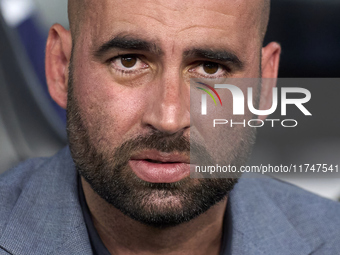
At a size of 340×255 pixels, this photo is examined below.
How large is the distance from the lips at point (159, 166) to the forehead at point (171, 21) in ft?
1.10

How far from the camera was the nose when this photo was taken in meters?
1.33

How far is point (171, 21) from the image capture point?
138 centimetres

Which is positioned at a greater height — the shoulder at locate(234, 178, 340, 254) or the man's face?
the man's face

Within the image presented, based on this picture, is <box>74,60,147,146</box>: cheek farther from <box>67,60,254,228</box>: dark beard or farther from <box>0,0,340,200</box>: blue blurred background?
<box>0,0,340,200</box>: blue blurred background

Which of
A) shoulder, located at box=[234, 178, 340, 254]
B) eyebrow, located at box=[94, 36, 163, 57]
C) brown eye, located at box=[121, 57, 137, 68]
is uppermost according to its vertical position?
eyebrow, located at box=[94, 36, 163, 57]

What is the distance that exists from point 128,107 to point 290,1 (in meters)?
1.35

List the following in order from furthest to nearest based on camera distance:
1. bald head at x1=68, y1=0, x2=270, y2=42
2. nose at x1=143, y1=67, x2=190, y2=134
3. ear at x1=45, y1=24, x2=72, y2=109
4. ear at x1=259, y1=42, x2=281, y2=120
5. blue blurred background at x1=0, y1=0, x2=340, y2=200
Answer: blue blurred background at x1=0, y1=0, x2=340, y2=200 < ear at x1=259, y1=42, x2=281, y2=120 < ear at x1=45, y1=24, x2=72, y2=109 < bald head at x1=68, y1=0, x2=270, y2=42 < nose at x1=143, y1=67, x2=190, y2=134

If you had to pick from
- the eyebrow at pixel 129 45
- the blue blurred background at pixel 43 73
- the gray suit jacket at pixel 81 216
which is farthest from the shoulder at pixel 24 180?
the eyebrow at pixel 129 45

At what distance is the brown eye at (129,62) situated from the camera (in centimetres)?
146

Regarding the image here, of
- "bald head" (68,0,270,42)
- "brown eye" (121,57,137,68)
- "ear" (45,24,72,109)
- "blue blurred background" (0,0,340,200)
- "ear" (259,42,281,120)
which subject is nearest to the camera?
"brown eye" (121,57,137,68)

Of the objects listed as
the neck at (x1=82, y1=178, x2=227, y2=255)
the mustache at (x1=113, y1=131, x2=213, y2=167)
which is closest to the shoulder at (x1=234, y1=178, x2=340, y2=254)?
the neck at (x1=82, y1=178, x2=227, y2=255)

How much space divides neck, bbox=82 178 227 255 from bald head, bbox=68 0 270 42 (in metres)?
0.57

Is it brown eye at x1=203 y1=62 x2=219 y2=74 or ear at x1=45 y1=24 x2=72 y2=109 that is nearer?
brown eye at x1=203 y1=62 x2=219 y2=74

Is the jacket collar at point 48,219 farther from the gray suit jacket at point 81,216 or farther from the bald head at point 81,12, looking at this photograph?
the bald head at point 81,12
